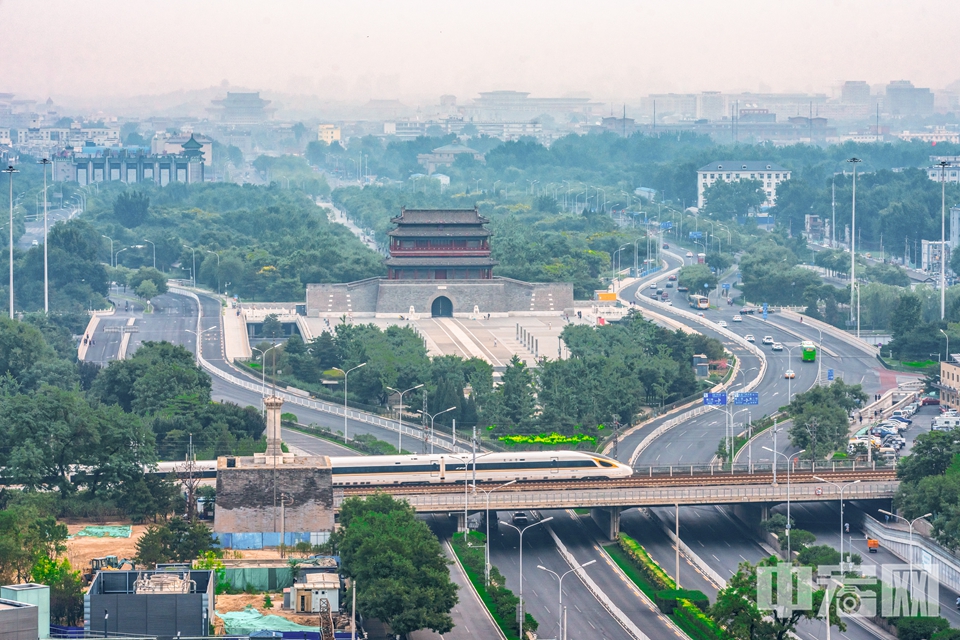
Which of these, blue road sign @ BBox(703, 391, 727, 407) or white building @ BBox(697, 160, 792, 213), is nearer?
blue road sign @ BBox(703, 391, 727, 407)

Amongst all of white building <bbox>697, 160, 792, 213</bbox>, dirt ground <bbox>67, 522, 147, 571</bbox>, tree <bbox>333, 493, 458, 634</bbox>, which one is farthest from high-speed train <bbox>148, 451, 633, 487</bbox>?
white building <bbox>697, 160, 792, 213</bbox>

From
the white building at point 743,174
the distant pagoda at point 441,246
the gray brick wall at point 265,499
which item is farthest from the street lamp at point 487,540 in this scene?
the white building at point 743,174

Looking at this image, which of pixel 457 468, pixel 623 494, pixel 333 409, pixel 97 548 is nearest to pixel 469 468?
pixel 457 468

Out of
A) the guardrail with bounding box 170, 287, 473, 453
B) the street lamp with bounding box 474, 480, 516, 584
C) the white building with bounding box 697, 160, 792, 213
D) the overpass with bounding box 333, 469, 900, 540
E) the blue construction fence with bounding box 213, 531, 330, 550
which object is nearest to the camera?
the street lamp with bounding box 474, 480, 516, 584

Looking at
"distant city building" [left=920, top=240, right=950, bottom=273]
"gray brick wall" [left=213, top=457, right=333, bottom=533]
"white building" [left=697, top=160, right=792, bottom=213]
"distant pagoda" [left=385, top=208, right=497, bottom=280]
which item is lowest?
"gray brick wall" [left=213, top=457, right=333, bottom=533]

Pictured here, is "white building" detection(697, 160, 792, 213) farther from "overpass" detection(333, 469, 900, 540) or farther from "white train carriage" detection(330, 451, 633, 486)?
"overpass" detection(333, 469, 900, 540)

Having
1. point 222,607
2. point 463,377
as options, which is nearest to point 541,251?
point 463,377

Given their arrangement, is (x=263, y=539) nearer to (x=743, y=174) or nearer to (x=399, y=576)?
(x=399, y=576)

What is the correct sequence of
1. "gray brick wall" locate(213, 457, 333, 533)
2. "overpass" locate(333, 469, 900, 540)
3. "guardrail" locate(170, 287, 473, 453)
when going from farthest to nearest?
1. "guardrail" locate(170, 287, 473, 453)
2. "overpass" locate(333, 469, 900, 540)
3. "gray brick wall" locate(213, 457, 333, 533)
